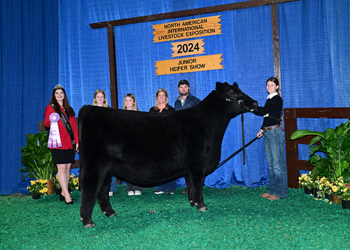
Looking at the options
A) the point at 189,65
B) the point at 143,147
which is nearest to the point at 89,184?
the point at 143,147

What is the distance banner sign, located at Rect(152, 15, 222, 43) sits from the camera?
5188 millimetres

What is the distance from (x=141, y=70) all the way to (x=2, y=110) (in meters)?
2.68

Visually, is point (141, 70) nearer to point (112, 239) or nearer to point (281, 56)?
point (281, 56)

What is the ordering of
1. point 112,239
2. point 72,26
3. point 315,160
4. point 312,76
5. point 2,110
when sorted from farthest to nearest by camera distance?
1. point 72,26
2. point 2,110
3. point 312,76
4. point 315,160
5. point 112,239

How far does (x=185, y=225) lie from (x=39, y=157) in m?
3.12

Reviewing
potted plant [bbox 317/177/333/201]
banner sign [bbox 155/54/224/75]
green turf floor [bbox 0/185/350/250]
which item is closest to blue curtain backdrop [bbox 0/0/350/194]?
banner sign [bbox 155/54/224/75]

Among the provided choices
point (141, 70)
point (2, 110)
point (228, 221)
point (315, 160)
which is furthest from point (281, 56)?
point (2, 110)

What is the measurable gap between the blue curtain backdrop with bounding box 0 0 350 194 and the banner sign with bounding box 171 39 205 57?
11 cm

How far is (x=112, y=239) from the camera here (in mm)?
2922

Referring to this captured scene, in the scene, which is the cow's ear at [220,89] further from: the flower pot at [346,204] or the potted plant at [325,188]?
the flower pot at [346,204]

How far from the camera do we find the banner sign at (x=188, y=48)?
529 cm

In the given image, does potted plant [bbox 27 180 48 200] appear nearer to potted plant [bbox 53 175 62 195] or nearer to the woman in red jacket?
potted plant [bbox 53 175 62 195]

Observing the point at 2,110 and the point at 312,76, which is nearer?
the point at 312,76

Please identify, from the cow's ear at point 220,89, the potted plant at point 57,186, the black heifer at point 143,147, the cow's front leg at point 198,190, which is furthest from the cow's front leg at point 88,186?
the potted plant at point 57,186
